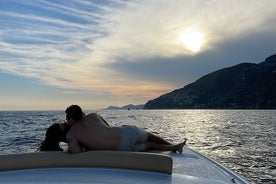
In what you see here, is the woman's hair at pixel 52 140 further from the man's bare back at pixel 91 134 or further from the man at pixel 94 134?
the man's bare back at pixel 91 134

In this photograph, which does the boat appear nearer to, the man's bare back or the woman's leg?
the man's bare back

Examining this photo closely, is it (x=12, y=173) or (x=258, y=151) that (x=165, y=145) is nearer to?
(x=12, y=173)

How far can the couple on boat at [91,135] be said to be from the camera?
5.87m

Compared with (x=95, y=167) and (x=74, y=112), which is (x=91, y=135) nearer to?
(x=74, y=112)

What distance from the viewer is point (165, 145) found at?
24.5 feet

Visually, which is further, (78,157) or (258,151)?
(258,151)

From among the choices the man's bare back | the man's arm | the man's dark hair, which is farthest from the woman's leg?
the man's arm

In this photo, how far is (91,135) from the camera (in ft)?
19.3

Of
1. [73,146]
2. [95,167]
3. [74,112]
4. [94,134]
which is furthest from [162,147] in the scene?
[95,167]

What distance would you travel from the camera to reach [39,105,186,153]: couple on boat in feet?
19.3

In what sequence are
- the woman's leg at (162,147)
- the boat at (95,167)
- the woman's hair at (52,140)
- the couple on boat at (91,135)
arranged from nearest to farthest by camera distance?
the boat at (95,167), the couple on boat at (91,135), the woman's hair at (52,140), the woman's leg at (162,147)

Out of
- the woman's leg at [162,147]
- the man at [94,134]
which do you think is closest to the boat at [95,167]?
the man at [94,134]

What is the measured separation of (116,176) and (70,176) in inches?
18.3

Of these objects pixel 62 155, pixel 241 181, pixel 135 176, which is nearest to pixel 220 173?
pixel 241 181
